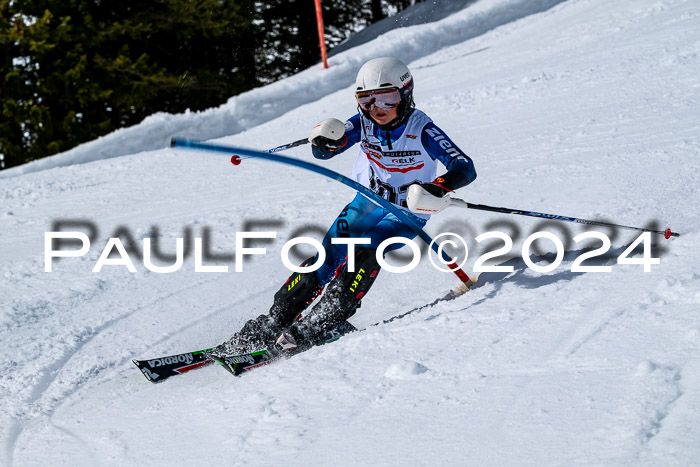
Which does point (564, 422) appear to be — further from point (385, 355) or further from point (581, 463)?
point (385, 355)

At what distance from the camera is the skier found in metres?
4.24

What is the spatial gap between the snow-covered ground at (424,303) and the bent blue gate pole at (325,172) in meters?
0.45

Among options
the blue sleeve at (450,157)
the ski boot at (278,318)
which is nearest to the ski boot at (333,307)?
the ski boot at (278,318)

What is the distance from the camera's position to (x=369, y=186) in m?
4.73

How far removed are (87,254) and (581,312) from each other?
4.29 m

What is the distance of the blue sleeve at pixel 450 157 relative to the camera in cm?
415

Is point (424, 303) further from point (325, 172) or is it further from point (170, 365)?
point (170, 365)

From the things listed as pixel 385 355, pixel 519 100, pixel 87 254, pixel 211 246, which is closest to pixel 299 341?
pixel 385 355

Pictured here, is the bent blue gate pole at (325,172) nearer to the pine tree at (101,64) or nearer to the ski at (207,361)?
the ski at (207,361)

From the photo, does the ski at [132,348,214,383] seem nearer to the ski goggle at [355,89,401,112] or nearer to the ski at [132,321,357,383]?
the ski at [132,321,357,383]

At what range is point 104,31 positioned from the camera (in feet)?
44.4
